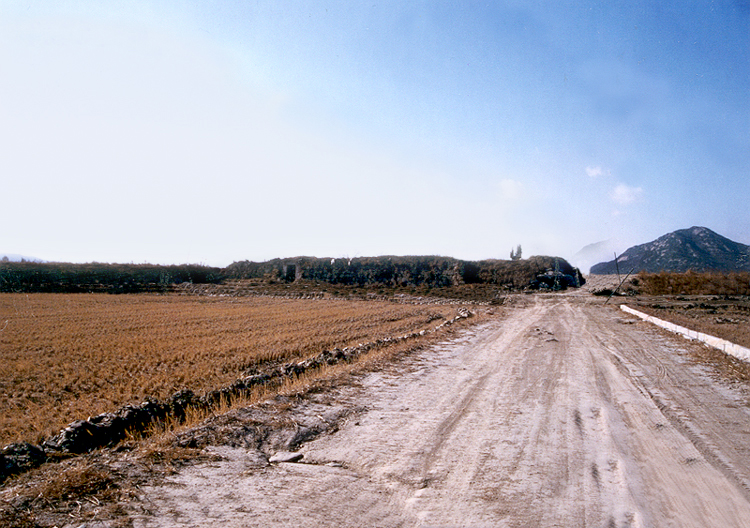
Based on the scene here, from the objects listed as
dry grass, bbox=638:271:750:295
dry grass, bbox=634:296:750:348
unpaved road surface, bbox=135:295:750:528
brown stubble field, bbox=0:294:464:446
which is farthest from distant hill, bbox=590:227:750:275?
unpaved road surface, bbox=135:295:750:528

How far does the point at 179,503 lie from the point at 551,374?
859cm

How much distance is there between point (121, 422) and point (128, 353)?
25.2 ft

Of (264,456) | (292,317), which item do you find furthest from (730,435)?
(292,317)

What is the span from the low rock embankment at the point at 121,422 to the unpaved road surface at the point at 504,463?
219 centimetres

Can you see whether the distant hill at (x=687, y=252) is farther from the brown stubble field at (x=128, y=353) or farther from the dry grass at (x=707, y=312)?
the brown stubble field at (x=128, y=353)

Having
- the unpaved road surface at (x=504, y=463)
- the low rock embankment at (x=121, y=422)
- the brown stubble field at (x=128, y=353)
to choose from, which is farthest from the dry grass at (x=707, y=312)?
the low rock embankment at (x=121, y=422)

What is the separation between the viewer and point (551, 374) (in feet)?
32.3

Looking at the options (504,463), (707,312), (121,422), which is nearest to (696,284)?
(707,312)

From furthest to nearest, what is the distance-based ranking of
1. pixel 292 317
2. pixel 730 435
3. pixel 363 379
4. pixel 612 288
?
pixel 612 288, pixel 292 317, pixel 363 379, pixel 730 435

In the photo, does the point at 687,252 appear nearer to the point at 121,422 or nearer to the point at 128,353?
the point at 128,353

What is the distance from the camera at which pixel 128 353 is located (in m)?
13.2

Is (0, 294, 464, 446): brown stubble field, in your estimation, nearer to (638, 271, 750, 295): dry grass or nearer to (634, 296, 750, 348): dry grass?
(634, 296, 750, 348): dry grass

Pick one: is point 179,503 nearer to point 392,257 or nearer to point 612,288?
point 612,288

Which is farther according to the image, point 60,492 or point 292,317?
point 292,317
